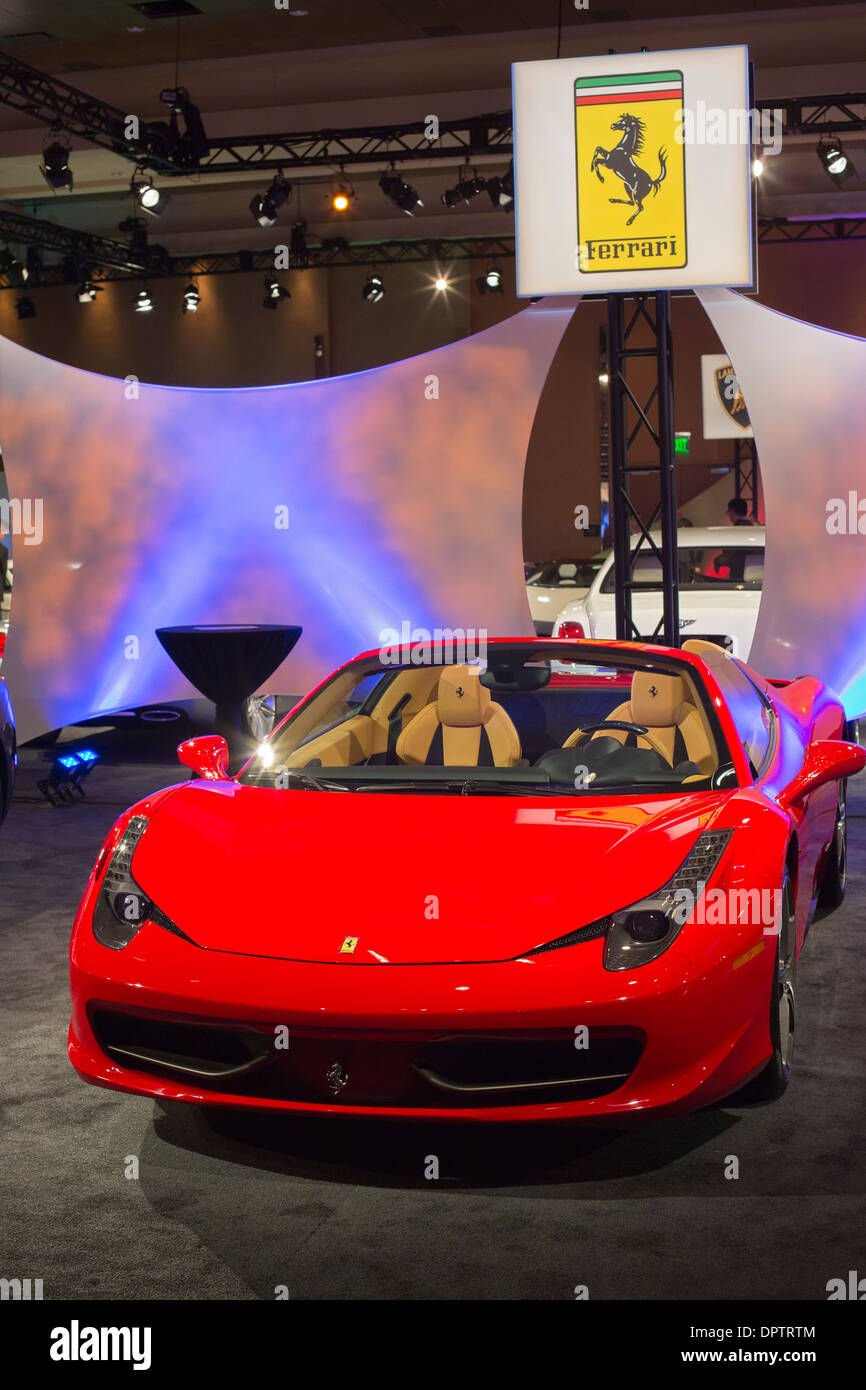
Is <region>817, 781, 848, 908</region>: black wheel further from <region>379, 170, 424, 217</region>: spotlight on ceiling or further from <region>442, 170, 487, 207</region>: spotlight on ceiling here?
<region>442, 170, 487, 207</region>: spotlight on ceiling

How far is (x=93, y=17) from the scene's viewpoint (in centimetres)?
1464

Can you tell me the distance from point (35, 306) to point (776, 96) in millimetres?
16055

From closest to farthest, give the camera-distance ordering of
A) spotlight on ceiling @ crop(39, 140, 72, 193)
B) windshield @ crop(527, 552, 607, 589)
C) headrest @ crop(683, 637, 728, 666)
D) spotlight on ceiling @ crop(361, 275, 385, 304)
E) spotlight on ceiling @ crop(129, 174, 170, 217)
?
headrest @ crop(683, 637, 728, 666)
spotlight on ceiling @ crop(39, 140, 72, 193)
spotlight on ceiling @ crop(129, 174, 170, 217)
windshield @ crop(527, 552, 607, 589)
spotlight on ceiling @ crop(361, 275, 385, 304)

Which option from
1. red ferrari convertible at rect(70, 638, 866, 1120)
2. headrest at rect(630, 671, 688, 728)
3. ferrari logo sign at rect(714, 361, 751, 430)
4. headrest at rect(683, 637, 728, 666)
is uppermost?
ferrari logo sign at rect(714, 361, 751, 430)

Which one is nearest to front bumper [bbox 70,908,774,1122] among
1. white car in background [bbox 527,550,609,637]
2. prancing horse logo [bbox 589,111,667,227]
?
→ prancing horse logo [bbox 589,111,667,227]

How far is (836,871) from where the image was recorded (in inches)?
215

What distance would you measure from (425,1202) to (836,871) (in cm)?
298

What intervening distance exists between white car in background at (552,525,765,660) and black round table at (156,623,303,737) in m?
2.10

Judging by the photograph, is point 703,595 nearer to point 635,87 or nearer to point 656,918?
point 635,87

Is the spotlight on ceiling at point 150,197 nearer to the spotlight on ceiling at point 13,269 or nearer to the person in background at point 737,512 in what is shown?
the spotlight on ceiling at point 13,269

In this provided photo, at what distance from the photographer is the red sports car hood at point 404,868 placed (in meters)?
2.93

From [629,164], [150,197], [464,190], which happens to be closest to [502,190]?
[464,190]

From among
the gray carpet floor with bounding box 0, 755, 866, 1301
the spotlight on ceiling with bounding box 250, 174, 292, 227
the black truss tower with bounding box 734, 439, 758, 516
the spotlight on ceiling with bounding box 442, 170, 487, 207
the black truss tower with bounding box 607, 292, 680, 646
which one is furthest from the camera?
the black truss tower with bounding box 734, 439, 758, 516

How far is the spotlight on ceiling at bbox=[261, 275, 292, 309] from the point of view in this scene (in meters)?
23.4
